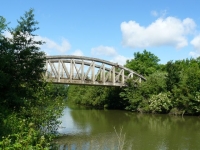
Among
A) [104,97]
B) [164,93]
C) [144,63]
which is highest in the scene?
[144,63]

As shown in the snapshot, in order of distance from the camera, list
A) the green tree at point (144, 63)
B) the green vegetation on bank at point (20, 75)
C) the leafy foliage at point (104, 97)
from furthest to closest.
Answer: the green tree at point (144, 63)
the leafy foliage at point (104, 97)
the green vegetation on bank at point (20, 75)

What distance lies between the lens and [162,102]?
115ft

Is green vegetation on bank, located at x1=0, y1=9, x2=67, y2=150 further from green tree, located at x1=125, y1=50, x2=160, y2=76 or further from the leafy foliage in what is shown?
green tree, located at x1=125, y1=50, x2=160, y2=76

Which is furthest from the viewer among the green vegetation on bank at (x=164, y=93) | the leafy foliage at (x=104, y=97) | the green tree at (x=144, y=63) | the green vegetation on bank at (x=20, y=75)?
the green tree at (x=144, y=63)

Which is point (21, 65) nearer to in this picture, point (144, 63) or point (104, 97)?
point (104, 97)

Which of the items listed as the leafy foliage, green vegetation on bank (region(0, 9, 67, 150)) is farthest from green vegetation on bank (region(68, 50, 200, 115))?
green vegetation on bank (region(0, 9, 67, 150))

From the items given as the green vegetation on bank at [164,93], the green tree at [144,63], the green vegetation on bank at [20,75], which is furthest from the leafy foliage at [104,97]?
the green vegetation on bank at [20,75]

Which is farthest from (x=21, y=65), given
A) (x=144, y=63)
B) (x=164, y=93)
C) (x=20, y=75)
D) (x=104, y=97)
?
(x=144, y=63)

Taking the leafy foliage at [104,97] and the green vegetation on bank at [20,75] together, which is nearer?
the green vegetation on bank at [20,75]

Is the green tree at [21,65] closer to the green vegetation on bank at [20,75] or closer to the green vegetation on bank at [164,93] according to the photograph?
the green vegetation on bank at [20,75]

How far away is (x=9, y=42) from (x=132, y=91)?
101 feet

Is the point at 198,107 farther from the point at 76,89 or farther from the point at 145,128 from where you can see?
A: the point at 76,89

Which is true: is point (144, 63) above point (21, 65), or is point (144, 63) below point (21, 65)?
above

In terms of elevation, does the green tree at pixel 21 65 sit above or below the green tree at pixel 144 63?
below
